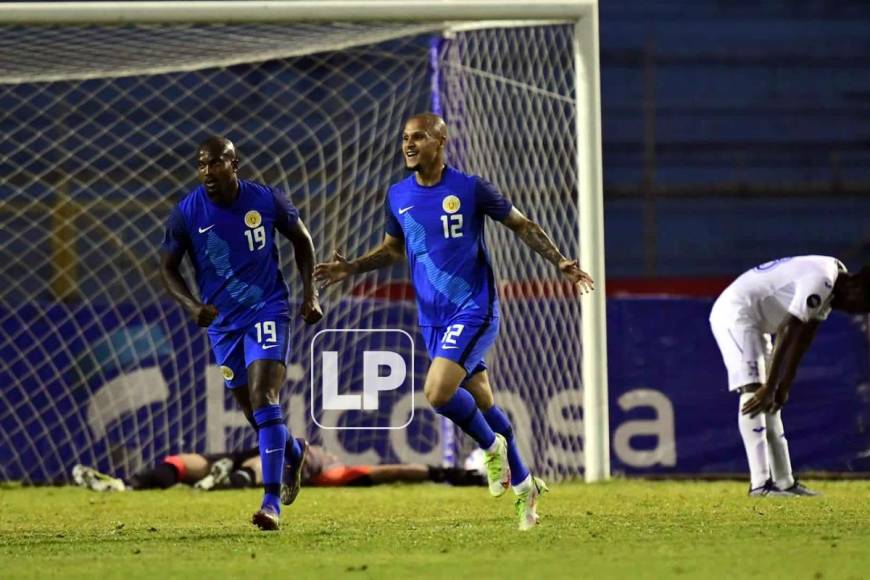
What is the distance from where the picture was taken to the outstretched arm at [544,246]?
26.5 feet

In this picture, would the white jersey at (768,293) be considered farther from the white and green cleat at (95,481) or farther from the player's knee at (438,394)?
the white and green cleat at (95,481)

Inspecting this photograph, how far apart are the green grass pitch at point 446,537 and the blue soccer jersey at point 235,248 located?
1078mm

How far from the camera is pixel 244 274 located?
8.49 metres

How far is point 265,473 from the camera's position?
828cm

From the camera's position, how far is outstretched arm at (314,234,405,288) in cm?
848

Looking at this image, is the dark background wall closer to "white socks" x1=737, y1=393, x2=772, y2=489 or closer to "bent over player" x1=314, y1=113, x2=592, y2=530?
"white socks" x1=737, y1=393, x2=772, y2=489

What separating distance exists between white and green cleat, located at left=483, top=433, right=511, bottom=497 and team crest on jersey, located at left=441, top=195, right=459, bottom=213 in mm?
1092

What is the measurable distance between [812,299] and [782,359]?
0.45 m

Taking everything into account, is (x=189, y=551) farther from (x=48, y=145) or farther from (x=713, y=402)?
(x=48, y=145)

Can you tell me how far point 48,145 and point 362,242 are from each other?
8.81 ft

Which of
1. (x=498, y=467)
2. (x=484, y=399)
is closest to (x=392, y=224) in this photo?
(x=484, y=399)

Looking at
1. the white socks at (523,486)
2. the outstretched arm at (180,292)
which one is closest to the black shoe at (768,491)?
the white socks at (523,486)

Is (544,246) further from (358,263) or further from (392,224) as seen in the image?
(358,263)

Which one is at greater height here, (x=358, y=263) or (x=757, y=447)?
(x=358, y=263)
